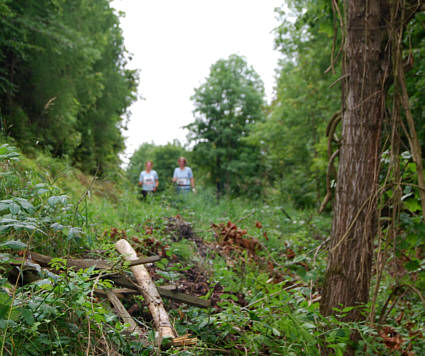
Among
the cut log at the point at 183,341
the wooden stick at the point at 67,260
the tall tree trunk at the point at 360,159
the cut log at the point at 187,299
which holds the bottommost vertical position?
the cut log at the point at 183,341

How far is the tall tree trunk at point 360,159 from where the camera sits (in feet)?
6.93

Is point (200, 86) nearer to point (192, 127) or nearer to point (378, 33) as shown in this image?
point (192, 127)

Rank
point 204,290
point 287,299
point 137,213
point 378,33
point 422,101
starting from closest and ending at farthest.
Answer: point 287,299 → point 378,33 → point 204,290 → point 422,101 → point 137,213

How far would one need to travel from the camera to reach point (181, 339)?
6.03 ft

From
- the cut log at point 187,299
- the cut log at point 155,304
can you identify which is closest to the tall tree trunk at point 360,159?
the cut log at point 187,299

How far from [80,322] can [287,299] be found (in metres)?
1.04

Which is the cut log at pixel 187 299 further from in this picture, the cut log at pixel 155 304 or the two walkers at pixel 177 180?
the two walkers at pixel 177 180

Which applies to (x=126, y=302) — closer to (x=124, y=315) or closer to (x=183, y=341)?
(x=124, y=315)

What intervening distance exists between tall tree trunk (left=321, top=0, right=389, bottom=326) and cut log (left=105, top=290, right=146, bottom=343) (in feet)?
3.83

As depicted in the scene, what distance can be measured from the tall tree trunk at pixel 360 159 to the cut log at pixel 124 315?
117 cm

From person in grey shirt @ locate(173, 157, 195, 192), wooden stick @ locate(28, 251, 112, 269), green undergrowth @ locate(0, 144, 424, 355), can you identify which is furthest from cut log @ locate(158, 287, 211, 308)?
person in grey shirt @ locate(173, 157, 195, 192)

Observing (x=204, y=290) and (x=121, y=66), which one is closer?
(x=204, y=290)

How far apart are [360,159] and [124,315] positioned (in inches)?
67.7

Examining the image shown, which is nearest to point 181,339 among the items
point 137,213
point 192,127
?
point 137,213
